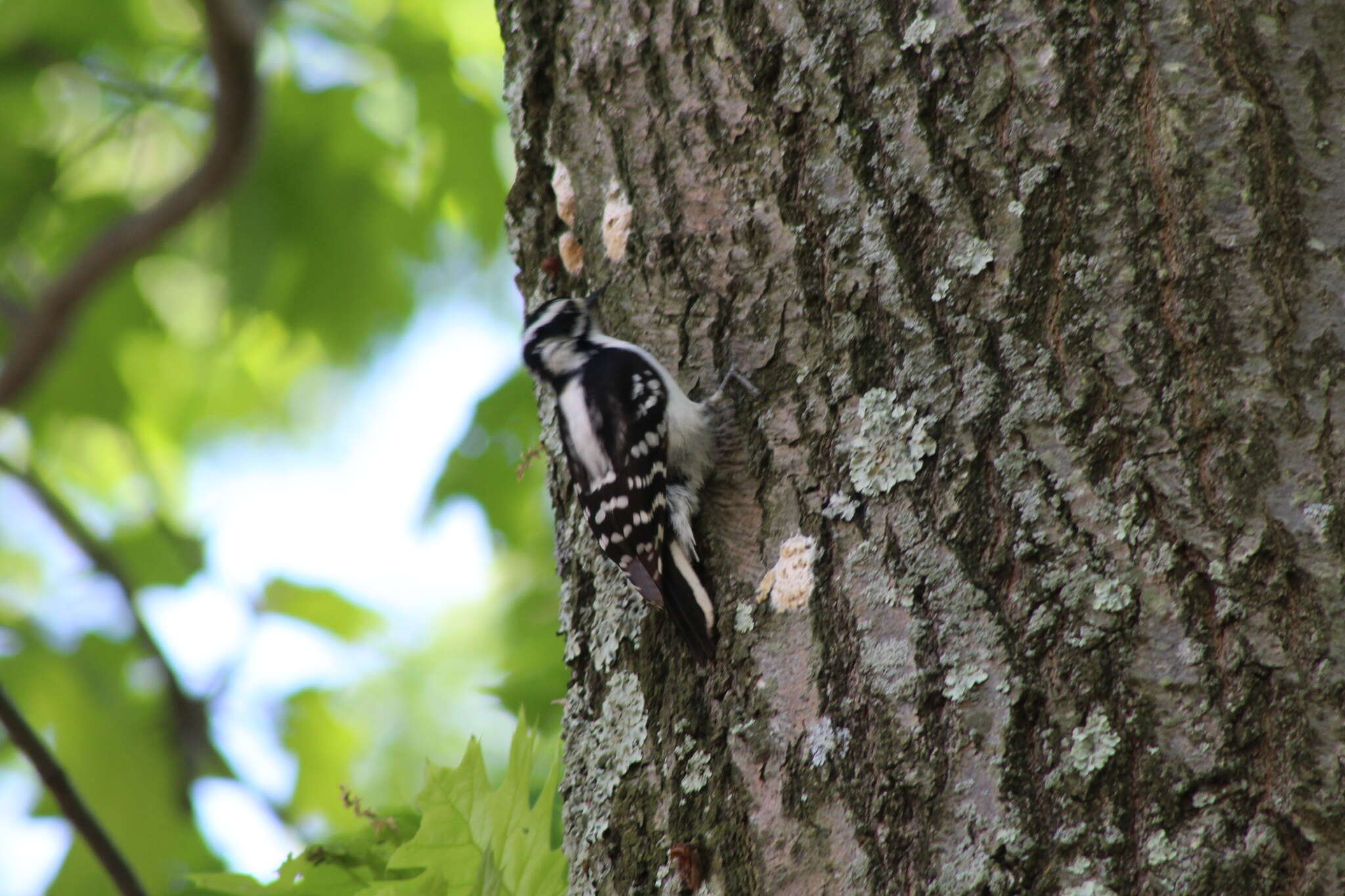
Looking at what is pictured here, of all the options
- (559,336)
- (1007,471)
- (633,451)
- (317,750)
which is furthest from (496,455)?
(1007,471)

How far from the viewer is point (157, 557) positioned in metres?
4.77

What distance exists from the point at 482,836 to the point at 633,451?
980mm

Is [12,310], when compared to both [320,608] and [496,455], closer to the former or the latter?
[320,608]

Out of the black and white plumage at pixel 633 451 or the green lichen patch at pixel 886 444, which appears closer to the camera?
the green lichen patch at pixel 886 444

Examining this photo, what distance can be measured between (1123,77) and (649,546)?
1.14 meters

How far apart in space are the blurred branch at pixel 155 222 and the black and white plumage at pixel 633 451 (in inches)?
77.8

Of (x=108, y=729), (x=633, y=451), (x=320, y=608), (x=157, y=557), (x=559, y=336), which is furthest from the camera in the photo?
(x=157, y=557)

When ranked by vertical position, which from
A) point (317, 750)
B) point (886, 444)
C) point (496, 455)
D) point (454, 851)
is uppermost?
point (496, 455)

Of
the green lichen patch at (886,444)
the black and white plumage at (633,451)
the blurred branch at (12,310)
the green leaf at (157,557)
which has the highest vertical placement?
the blurred branch at (12,310)

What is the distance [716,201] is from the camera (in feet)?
Result: 7.20

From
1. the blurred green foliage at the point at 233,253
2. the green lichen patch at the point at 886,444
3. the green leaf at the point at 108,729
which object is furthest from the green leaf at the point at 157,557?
the green lichen patch at the point at 886,444

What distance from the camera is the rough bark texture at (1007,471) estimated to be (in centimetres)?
155

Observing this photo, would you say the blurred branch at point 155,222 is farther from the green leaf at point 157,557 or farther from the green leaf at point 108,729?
the green leaf at point 108,729

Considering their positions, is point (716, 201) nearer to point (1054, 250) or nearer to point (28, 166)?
point (1054, 250)
